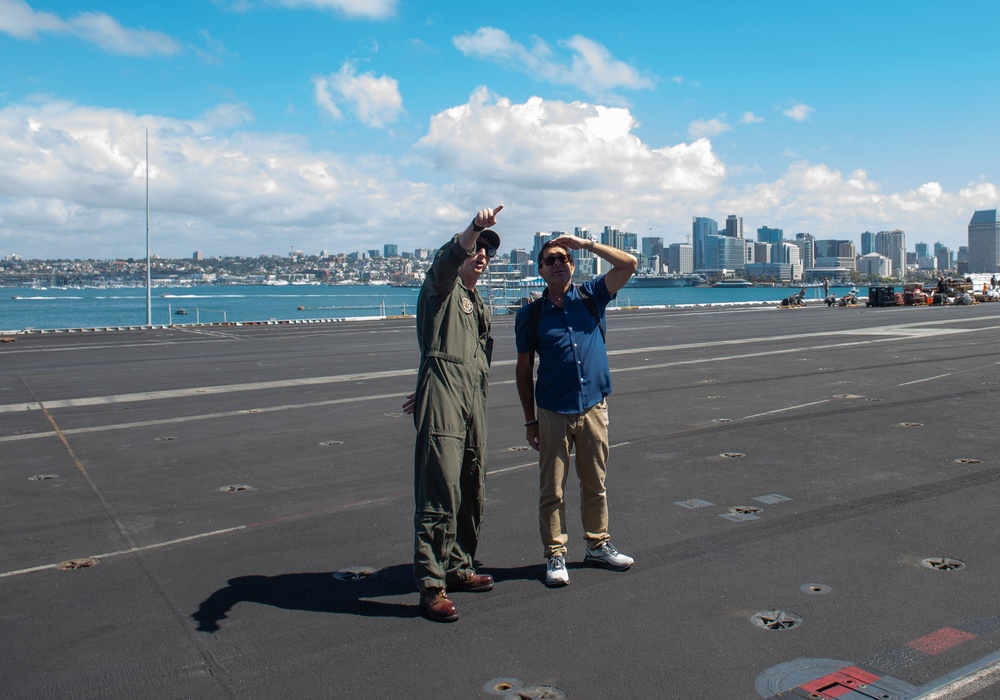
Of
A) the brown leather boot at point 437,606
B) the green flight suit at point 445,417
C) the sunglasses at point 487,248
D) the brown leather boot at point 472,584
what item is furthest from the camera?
the brown leather boot at point 472,584

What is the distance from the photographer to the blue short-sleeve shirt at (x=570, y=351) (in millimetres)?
5008

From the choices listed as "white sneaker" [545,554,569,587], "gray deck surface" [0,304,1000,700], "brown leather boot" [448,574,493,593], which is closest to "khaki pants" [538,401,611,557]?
"white sneaker" [545,554,569,587]

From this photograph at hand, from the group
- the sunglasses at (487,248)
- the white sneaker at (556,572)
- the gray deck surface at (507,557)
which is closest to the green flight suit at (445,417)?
the sunglasses at (487,248)

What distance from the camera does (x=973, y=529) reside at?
225 inches

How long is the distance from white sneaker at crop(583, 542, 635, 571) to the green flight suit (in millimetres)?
825

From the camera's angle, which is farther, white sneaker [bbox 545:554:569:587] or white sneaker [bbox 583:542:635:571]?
white sneaker [bbox 583:542:635:571]

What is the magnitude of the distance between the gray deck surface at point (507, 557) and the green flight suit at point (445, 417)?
0.35 metres

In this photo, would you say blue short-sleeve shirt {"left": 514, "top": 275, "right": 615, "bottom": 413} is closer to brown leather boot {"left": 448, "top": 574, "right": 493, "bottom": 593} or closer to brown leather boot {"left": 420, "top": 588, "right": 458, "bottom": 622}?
brown leather boot {"left": 448, "top": 574, "right": 493, "bottom": 593}

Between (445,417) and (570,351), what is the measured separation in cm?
97

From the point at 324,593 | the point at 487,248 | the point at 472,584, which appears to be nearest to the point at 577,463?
the point at 472,584

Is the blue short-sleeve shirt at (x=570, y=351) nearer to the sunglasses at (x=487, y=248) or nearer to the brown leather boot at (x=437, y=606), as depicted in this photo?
the sunglasses at (x=487, y=248)

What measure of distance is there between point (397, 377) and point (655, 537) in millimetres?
10788

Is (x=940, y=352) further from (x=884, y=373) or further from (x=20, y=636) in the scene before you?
(x=20, y=636)

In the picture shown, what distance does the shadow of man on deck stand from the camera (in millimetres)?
4500
